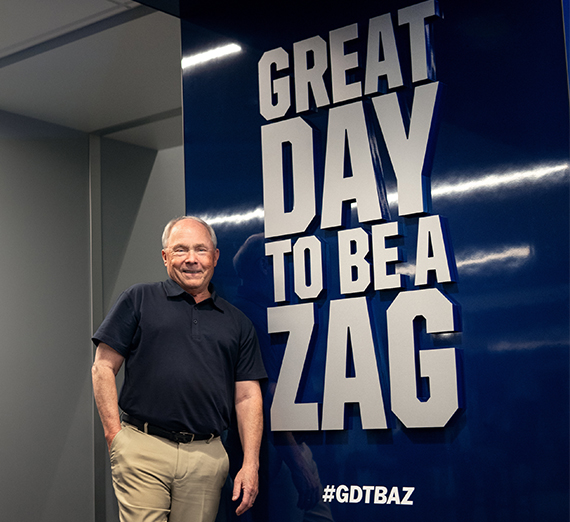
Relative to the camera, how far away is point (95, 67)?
4602 mm

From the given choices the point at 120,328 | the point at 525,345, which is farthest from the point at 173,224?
the point at 525,345

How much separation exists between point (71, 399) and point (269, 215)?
8.20 ft

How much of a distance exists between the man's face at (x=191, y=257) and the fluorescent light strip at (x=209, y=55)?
0.84 meters

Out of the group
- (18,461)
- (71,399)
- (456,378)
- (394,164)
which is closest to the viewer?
(456,378)

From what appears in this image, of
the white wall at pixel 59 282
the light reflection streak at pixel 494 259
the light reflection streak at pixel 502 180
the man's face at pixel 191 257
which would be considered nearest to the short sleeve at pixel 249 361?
the man's face at pixel 191 257

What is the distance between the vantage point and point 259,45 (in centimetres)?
348

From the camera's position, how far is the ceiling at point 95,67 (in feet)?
13.1

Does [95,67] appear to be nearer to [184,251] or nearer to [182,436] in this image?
[184,251]

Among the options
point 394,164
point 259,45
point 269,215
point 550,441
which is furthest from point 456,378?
point 259,45

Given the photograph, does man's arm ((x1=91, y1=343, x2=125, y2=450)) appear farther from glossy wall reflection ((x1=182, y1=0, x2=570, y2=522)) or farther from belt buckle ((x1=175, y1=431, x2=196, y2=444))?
glossy wall reflection ((x1=182, y1=0, x2=570, y2=522))

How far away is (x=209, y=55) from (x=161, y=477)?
1.88 meters

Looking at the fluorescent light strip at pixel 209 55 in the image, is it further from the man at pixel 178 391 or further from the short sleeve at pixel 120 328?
the short sleeve at pixel 120 328

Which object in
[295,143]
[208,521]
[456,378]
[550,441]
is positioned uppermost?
[295,143]

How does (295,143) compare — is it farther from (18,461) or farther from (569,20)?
(18,461)
